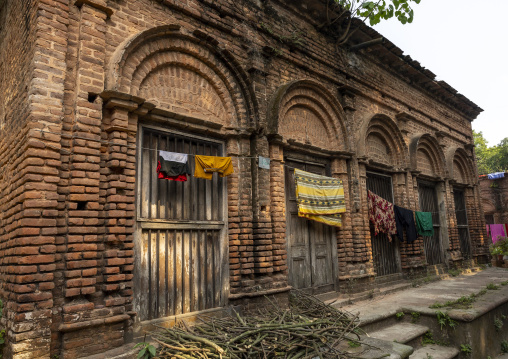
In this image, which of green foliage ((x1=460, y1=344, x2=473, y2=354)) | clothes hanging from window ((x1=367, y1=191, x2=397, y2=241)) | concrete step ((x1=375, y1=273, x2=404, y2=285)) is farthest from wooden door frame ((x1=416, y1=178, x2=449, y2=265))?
green foliage ((x1=460, y1=344, x2=473, y2=354))

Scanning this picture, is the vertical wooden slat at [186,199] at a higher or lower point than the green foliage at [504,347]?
higher

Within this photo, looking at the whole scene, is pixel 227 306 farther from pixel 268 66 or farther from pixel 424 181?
pixel 424 181

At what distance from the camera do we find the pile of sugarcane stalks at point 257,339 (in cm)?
374

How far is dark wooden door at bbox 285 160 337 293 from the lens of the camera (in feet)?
21.9

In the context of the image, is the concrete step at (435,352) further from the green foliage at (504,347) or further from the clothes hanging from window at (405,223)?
the clothes hanging from window at (405,223)

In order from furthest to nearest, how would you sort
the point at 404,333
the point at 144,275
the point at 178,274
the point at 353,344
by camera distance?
the point at 404,333, the point at 178,274, the point at 144,275, the point at 353,344

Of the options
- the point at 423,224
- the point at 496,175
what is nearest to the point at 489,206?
the point at 496,175

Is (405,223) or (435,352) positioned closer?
(435,352)

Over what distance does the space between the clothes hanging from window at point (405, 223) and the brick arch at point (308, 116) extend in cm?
267

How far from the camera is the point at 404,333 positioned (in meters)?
5.69

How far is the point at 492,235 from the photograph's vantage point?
17.2 m

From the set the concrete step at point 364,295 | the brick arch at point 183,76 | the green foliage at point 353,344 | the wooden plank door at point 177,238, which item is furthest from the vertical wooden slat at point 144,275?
the concrete step at point 364,295

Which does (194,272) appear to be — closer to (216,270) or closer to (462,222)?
(216,270)

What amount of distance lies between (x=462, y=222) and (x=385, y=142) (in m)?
6.27
